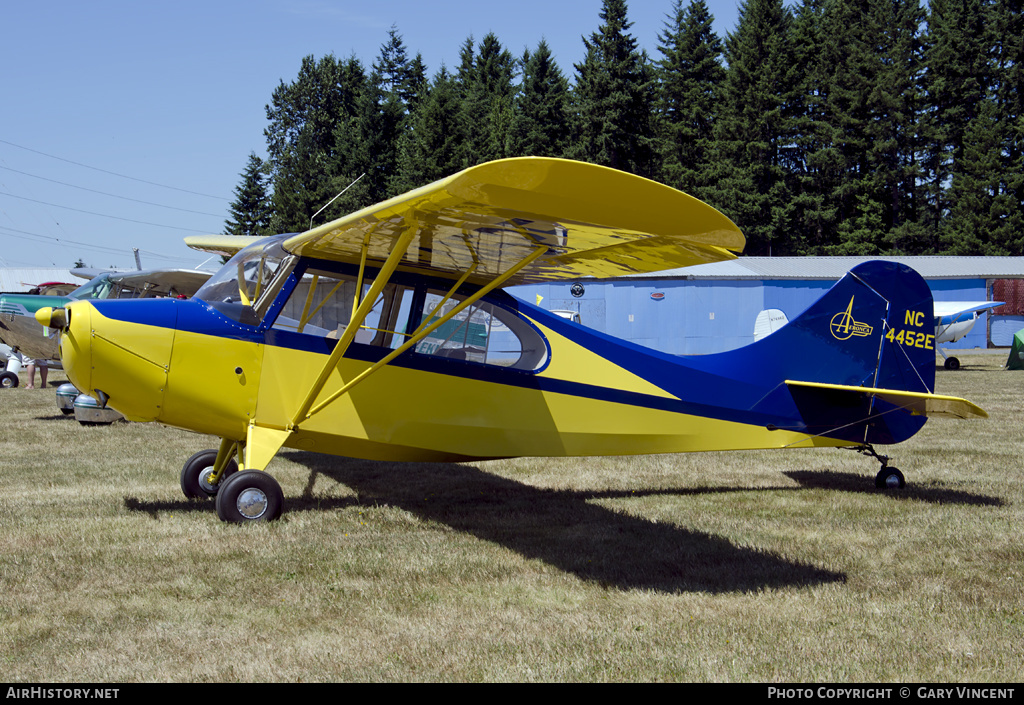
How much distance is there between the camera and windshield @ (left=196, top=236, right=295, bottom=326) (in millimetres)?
6582

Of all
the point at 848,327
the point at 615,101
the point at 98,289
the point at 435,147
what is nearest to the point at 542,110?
the point at 615,101

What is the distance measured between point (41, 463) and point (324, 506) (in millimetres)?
4413

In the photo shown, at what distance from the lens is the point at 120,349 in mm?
6074

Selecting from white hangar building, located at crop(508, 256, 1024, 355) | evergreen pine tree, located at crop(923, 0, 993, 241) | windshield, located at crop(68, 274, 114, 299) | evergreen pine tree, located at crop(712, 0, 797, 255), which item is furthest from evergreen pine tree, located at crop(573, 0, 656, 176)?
windshield, located at crop(68, 274, 114, 299)

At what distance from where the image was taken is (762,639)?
415 centimetres

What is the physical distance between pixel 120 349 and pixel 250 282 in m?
1.23

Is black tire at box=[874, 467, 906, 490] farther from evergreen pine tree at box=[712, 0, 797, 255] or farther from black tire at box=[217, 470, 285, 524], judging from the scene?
evergreen pine tree at box=[712, 0, 797, 255]

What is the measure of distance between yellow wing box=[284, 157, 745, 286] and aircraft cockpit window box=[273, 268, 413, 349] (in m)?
0.22

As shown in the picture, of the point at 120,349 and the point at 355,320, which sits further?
the point at 355,320

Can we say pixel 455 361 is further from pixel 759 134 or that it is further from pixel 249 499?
pixel 759 134

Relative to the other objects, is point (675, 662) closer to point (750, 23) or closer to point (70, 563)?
point (70, 563)

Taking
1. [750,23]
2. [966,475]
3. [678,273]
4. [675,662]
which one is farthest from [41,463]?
[750,23]

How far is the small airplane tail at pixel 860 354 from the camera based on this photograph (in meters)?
7.89

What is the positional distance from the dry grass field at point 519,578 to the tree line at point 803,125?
46.0 m
